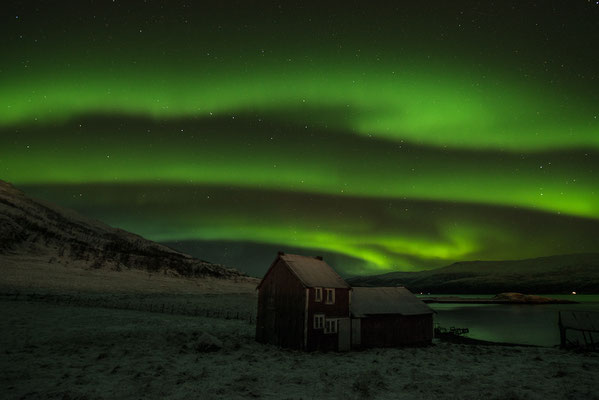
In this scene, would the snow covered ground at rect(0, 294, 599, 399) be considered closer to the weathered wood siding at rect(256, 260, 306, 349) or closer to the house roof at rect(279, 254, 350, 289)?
the weathered wood siding at rect(256, 260, 306, 349)

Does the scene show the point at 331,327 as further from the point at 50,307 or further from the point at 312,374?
the point at 50,307

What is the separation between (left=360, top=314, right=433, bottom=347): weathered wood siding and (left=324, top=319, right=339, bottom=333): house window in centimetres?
298

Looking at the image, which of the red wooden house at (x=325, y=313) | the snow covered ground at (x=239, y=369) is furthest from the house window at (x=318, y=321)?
the snow covered ground at (x=239, y=369)

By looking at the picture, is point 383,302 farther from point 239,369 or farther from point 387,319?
point 239,369

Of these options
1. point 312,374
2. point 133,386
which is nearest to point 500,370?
point 312,374

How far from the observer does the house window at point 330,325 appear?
3145cm

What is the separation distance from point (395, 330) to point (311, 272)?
9.77m

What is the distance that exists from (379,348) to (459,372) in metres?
10.2

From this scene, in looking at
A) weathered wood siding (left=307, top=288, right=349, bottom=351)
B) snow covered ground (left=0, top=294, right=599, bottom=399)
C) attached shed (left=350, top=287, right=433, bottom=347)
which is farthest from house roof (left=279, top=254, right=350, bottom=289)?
snow covered ground (left=0, top=294, right=599, bottom=399)

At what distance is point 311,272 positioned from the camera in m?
34.0

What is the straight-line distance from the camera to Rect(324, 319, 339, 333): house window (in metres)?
31.5

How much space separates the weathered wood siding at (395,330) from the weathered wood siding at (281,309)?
6.32 metres

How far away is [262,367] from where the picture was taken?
24094 millimetres

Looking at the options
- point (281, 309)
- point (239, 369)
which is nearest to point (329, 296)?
point (281, 309)
